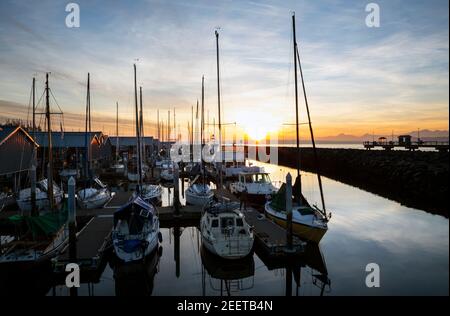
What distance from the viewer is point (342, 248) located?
2000 cm

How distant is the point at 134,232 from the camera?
1725cm

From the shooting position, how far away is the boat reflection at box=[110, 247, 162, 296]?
14.3 meters

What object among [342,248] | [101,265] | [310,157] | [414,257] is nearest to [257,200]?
[342,248]

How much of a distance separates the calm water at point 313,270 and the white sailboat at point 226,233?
3.68ft

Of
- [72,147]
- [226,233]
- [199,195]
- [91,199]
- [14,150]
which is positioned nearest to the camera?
[226,233]

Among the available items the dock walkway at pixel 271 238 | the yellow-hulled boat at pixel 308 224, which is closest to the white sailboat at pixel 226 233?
the dock walkway at pixel 271 238

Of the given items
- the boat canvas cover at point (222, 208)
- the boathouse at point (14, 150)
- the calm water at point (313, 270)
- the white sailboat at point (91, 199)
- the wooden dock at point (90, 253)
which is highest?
the boathouse at point (14, 150)

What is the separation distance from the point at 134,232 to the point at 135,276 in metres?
2.61

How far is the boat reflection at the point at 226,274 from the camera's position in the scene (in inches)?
577

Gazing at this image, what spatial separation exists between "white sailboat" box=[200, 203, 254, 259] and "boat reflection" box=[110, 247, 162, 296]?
10.9ft

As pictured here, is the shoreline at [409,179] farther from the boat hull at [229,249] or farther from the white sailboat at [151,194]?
the white sailboat at [151,194]

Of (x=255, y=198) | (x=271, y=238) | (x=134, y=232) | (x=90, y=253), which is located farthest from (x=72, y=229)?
(x=255, y=198)

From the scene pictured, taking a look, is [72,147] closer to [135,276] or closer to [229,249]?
[135,276]

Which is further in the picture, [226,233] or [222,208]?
[222,208]
